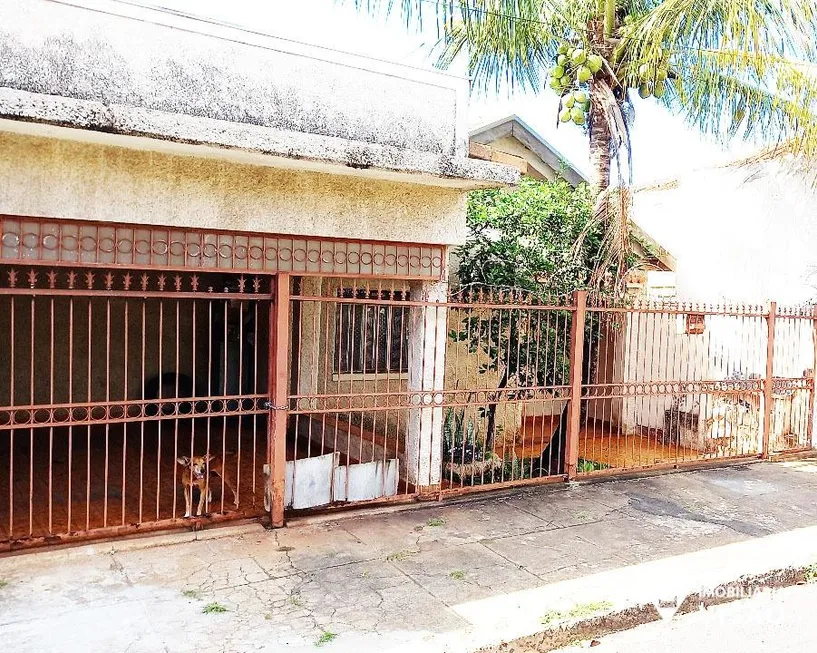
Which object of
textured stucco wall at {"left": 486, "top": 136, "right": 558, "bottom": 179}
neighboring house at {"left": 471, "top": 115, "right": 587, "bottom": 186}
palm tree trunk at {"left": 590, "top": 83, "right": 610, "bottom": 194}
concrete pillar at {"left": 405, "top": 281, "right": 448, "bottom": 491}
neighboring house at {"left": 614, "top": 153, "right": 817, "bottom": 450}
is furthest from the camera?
textured stucco wall at {"left": 486, "top": 136, "right": 558, "bottom": 179}

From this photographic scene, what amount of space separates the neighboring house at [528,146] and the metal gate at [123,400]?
5.55 meters

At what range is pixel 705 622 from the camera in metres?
4.82

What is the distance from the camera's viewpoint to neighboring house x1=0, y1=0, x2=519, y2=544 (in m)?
5.01

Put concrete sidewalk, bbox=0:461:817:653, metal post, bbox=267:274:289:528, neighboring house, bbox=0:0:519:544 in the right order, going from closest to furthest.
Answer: concrete sidewalk, bbox=0:461:817:653, neighboring house, bbox=0:0:519:544, metal post, bbox=267:274:289:528

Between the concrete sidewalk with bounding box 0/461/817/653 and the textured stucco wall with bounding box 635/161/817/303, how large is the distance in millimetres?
4196

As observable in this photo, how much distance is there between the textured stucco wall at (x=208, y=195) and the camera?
5051 mm

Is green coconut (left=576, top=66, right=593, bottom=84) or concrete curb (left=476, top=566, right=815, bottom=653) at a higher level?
green coconut (left=576, top=66, right=593, bottom=84)

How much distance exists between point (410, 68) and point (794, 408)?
24.2ft

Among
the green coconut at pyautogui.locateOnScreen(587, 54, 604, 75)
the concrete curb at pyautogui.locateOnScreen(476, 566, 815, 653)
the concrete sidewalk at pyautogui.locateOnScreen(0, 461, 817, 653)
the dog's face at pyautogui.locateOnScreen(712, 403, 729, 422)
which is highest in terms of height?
the green coconut at pyautogui.locateOnScreen(587, 54, 604, 75)

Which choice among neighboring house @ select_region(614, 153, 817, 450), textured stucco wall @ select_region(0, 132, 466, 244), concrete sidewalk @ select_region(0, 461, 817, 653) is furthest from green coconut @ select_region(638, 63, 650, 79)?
concrete sidewalk @ select_region(0, 461, 817, 653)

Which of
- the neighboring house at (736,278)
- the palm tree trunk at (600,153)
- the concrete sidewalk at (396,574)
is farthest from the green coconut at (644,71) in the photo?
the concrete sidewalk at (396,574)

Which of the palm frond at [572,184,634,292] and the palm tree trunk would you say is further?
the palm tree trunk

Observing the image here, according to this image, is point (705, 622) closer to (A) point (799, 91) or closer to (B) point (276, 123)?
(B) point (276, 123)

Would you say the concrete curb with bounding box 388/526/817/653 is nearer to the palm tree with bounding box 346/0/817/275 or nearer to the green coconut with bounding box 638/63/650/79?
the palm tree with bounding box 346/0/817/275
